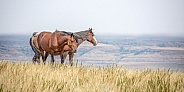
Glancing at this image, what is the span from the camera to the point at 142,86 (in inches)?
181

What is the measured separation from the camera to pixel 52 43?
32.0 ft

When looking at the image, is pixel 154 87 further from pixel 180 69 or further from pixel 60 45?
pixel 60 45

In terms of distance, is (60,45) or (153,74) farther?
(60,45)

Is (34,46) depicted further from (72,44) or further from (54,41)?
(72,44)

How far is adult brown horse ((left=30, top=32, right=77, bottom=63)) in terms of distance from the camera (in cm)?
948

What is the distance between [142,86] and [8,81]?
1.60 meters

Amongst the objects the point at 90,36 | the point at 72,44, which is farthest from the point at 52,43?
the point at 90,36

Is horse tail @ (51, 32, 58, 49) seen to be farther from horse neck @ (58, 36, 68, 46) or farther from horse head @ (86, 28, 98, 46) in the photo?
horse head @ (86, 28, 98, 46)

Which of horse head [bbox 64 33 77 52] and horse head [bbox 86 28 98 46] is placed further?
horse head [bbox 86 28 98 46]

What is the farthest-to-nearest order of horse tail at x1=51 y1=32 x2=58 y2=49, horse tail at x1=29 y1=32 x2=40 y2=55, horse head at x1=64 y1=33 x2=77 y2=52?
1. horse tail at x1=29 y1=32 x2=40 y2=55
2. horse tail at x1=51 y1=32 x2=58 y2=49
3. horse head at x1=64 y1=33 x2=77 y2=52

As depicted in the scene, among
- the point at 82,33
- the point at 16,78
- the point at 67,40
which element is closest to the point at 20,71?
the point at 16,78

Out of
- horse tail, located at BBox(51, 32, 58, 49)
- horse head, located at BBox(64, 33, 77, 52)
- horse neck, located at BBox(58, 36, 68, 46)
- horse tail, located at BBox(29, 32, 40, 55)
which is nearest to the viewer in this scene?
horse head, located at BBox(64, 33, 77, 52)

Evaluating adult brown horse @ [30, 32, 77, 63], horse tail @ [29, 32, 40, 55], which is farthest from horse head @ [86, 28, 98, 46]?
horse tail @ [29, 32, 40, 55]

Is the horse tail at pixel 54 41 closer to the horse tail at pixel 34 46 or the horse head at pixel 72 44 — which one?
the horse head at pixel 72 44
